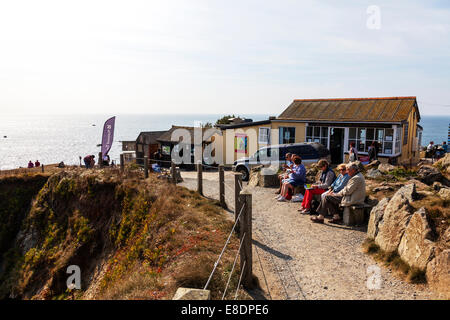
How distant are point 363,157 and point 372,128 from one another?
1893 mm

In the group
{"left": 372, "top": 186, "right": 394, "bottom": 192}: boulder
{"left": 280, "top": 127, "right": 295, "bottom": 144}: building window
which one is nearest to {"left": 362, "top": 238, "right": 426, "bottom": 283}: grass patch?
{"left": 372, "top": 186, "right": 394, "bottom": 192}: boulder

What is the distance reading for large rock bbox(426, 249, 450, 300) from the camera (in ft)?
16.4

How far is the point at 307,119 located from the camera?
22.3 metres

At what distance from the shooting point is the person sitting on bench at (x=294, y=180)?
36.9 feet

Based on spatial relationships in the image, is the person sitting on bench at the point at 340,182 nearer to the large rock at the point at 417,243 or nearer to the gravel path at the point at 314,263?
the gravel path at the point at 314,263

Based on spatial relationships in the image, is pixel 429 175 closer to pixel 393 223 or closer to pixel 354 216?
pixel 354 216

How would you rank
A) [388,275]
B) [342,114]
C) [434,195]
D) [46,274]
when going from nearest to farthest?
[388,275] < [434,195] < [46,274] < [342,114]

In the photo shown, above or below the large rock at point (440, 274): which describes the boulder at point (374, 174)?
above

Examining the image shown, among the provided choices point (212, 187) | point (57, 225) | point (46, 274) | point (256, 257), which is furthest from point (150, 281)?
point (57, 225)

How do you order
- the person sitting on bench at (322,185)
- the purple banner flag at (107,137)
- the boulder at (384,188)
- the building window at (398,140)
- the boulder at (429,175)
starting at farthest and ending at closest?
the purple banner flag at (107,137) → the building window at (398,140) → the boulder at (429,175) → the boulder at (384,188) → the person sitting on bench at (322,185)

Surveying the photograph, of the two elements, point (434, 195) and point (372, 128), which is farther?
point (372, 128)

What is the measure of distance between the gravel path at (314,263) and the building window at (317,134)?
1291cm

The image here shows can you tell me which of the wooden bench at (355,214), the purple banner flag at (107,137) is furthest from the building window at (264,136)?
the wooden bench at (355,214)
